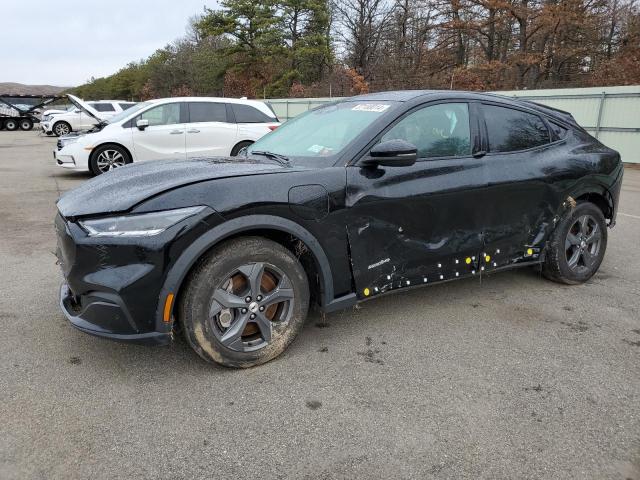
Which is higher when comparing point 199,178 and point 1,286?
point 199,178

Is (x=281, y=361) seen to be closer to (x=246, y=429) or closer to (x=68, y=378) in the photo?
(x=246, y=429)

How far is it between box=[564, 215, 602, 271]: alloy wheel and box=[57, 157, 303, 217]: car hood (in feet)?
8.89

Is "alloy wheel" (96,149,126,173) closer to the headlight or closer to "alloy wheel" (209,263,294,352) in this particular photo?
the headlight

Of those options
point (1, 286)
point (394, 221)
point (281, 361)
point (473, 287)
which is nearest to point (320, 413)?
point (281, 361)

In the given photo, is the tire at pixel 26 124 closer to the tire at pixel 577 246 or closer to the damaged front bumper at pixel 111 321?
the damaged front bumper at pixel 111 321

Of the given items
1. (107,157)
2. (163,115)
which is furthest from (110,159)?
(163,115)

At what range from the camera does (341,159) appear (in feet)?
10.3

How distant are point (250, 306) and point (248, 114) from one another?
339 inches

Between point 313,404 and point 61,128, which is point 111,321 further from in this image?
point 61,128

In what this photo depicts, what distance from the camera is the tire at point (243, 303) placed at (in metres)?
2.70

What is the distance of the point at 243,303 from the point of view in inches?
111

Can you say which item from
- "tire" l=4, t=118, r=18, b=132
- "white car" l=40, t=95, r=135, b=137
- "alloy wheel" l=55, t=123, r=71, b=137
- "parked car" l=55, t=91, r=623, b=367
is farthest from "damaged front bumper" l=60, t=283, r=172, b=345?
"tire" l=4, t=118, r=18, b=132

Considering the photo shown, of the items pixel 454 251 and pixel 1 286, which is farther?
pixel 1 286

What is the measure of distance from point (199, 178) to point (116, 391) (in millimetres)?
1247
